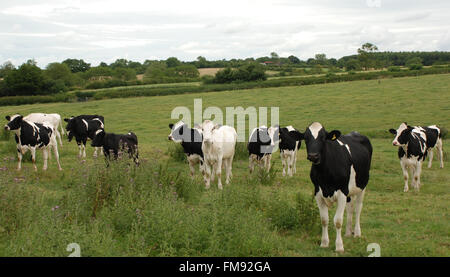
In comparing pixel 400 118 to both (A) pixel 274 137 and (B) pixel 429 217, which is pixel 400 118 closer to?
(A) pixel 274 137

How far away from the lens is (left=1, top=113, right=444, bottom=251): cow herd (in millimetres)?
7672

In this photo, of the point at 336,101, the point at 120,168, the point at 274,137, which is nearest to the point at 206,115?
the point at 336,101

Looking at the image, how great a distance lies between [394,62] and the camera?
329 ft

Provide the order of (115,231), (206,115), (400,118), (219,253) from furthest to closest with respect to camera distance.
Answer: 1. (206,115)
2. (400,118)
3. (115,231)
4. (219,253)

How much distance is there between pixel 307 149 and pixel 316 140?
0.24 metres

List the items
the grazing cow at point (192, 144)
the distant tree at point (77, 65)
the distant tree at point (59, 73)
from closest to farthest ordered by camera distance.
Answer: the grazing cow at point (192, 144) < the distant tree at point (59, 73) < the distant tree at point (77, 65)

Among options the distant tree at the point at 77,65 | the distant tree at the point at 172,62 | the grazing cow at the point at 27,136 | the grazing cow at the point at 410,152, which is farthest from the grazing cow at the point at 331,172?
the distant tree at the point at 172,62

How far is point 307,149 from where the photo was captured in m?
7.71

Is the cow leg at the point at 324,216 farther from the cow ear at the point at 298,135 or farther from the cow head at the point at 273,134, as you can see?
the cow head at the point at 273,134

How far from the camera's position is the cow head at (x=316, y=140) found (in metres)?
7.46

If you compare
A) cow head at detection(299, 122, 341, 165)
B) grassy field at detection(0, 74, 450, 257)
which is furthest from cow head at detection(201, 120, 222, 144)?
cow head at detection(299, 122, 341, 165)

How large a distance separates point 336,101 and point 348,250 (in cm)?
3577

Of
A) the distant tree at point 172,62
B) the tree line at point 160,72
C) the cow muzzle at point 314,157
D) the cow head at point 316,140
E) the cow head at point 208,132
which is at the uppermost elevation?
the distant tree at point 172,62

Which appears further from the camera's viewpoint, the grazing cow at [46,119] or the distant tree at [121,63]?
the distant tree at [121,63]
